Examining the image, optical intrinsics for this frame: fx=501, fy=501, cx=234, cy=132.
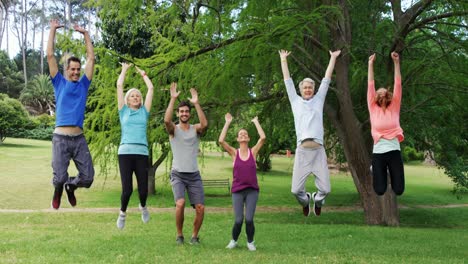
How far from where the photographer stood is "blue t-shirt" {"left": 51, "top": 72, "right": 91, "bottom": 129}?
236 inches

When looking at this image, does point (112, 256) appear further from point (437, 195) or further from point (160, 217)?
point (437, 195)

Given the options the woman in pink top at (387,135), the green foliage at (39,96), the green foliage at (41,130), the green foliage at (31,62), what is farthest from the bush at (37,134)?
the woman in pink top at (387,135)

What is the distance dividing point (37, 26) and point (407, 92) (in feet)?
238

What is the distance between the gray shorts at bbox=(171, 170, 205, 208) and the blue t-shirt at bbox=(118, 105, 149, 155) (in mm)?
938

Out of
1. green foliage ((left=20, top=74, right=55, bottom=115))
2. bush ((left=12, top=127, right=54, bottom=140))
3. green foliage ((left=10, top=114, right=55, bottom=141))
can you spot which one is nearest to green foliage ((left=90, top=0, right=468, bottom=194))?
green foliage ((left=10, top=114, right=55, bottom=141))

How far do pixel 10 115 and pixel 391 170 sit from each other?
1410 inches

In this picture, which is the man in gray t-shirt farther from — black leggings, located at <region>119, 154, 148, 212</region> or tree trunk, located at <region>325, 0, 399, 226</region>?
tree trunk, located at <region>325, 0, 399, 226</region>

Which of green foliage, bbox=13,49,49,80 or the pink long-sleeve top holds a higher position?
green foliage, bbox=13,49,49,80

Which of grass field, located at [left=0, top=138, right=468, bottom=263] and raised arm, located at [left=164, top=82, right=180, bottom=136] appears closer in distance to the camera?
raised arm, located at [left=164, top=82, right=180, bottom=136]

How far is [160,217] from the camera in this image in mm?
15523

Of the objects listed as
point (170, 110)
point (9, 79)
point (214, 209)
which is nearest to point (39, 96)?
point (9, 79)

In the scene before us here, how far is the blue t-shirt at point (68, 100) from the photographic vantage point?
600cm

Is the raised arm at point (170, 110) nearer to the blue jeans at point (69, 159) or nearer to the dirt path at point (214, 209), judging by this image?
the blue jeans at point (69, 159)

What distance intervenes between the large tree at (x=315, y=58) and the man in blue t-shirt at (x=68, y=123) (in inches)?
136
